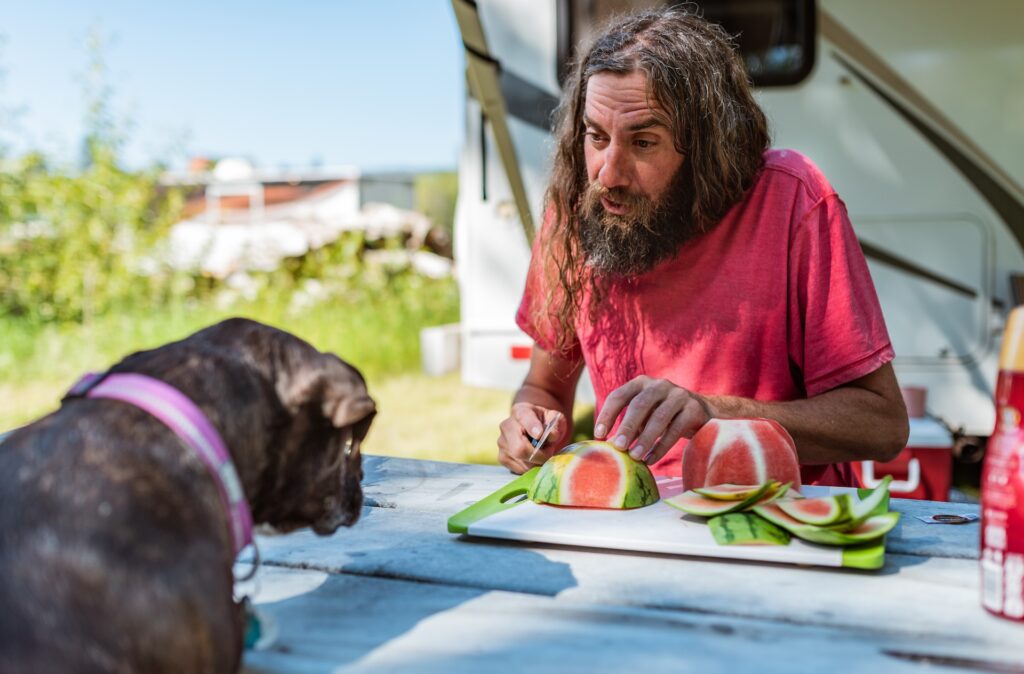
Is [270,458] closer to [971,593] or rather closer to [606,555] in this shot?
[606,555]

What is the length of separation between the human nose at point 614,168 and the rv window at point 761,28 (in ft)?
10.4

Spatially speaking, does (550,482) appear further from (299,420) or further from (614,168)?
(614,168)

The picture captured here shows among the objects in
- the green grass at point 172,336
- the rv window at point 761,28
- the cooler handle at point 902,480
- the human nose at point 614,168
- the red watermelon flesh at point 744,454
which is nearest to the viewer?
the red watermelon flesh at point 744,454

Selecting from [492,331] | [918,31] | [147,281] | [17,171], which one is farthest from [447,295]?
[918,31]

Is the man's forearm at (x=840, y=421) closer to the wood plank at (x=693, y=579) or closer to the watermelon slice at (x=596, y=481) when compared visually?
the watermelon slice at (x=596, y=481)

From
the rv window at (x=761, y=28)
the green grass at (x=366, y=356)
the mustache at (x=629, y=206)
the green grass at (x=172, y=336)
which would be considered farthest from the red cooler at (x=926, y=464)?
the green grass at (x=172, y=336)

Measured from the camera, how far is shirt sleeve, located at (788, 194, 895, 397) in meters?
2.36

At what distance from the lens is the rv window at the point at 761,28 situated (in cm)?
539

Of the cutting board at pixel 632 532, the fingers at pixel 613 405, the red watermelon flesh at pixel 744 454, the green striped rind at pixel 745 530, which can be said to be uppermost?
the fingers at pixel 613 405

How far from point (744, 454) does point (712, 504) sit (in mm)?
161

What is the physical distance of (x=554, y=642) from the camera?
122 centimetres

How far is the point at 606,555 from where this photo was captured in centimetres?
159

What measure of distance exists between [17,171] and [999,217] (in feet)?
29.2

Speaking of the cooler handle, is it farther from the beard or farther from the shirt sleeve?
the beard
